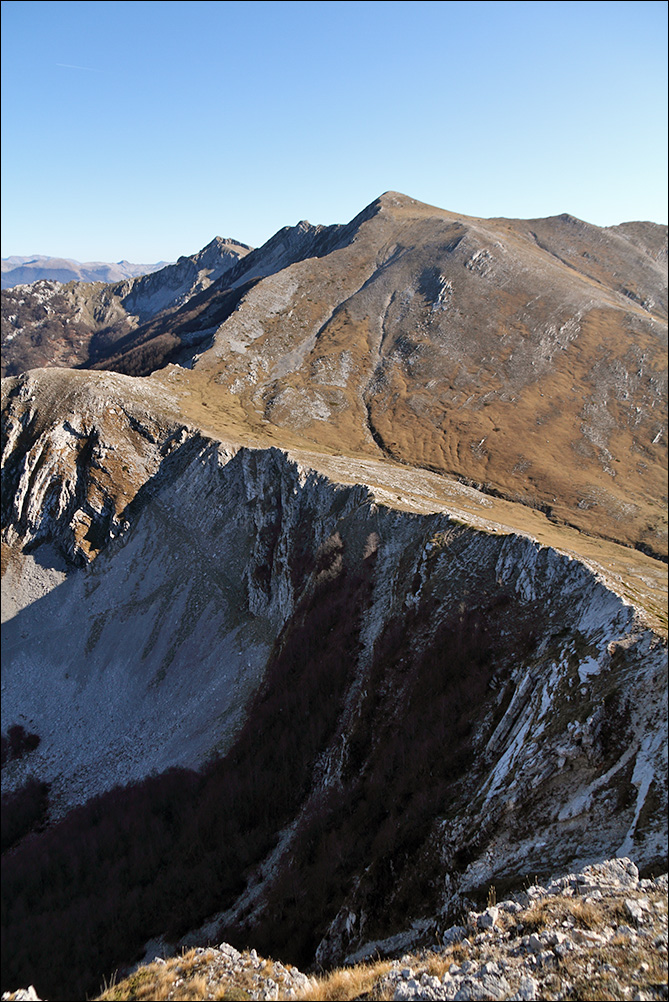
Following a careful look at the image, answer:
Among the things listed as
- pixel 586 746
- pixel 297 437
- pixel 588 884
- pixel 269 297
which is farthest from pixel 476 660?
pixel 269 297

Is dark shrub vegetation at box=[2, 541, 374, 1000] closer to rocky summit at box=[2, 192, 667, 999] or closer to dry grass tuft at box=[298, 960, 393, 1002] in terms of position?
rocky summit at box=[2, 192, 667, 999]

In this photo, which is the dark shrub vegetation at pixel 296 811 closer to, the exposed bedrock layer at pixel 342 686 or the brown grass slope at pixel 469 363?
the exposed bedrock layer at pixel 342 686

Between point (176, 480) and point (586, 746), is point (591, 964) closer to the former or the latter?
point (586, 746)

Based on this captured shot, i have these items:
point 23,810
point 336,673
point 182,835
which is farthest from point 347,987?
point 23,810

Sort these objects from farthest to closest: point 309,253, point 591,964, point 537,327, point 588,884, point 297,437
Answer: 1. point 309,253
2. point 537,327
3. point 297,437
4. point 588,884
5. point 591,964

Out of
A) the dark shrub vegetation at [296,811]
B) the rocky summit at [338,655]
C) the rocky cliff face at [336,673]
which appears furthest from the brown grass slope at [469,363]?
the dark shrub vegetation at [296,811]

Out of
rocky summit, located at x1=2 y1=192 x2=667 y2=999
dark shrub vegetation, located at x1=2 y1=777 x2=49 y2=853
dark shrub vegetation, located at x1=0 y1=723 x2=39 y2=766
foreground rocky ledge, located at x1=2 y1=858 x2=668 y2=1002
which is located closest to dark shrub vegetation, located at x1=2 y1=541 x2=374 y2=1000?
rocky summit, located at x1=2 y1=192 x2=667 y2=999
